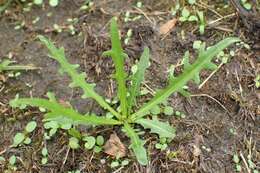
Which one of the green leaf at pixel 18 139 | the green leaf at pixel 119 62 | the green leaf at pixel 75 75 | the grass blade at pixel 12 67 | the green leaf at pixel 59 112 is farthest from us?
the grass blade at pixel 12 67

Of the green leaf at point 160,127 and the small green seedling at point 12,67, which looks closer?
the green leaf at point 160,127

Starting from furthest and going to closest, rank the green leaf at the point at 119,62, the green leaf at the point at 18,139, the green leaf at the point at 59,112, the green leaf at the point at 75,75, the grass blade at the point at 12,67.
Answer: the grass blade at the point at 12,67 → the green leaf at the point at 18,139 → the green leaf at the point at 75,75 → the green leaf at the point at 119,62 → the green leaf at the point at 59,112

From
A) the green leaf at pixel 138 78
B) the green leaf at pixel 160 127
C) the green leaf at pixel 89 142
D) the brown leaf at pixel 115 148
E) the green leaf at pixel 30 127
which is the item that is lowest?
the brown leaf at pixel 115 148

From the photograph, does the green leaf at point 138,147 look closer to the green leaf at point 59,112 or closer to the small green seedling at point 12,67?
the green leaf at point 59,112

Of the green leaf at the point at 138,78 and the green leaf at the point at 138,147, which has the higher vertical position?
the green leaf at the point at 138,78

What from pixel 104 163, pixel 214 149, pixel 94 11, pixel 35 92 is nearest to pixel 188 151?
pixel 214 149

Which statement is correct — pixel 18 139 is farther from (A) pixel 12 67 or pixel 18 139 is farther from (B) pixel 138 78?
(B) pixel 138 78

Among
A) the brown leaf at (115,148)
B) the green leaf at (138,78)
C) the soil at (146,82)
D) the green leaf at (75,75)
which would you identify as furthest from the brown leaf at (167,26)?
the brown leaf at (115,148)

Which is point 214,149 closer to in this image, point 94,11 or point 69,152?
point 69,152
